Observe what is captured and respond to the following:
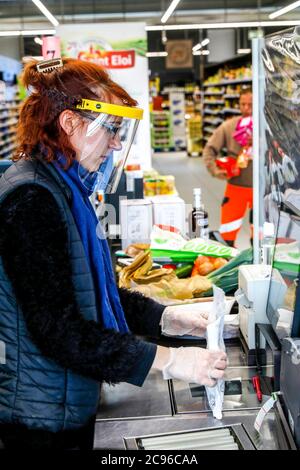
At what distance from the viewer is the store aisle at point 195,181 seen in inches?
375

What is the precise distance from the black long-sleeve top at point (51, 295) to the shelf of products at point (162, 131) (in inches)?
868

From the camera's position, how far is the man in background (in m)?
6.48

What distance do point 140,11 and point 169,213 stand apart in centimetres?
1476

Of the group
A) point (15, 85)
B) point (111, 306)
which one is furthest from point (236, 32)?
point (111, 306)

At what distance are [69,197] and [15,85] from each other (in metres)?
16.0

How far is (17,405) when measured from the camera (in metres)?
1.49

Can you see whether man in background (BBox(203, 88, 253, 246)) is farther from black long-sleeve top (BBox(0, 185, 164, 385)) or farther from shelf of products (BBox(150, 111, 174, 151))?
shelf of products (BBox(150, 111, 174, 151))

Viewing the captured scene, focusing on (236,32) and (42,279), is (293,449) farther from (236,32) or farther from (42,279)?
(236,32)

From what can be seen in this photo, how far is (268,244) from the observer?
7.86 feet

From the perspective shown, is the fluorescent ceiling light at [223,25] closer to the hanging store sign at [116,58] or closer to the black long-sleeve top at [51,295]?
the hanging store sign at [116,58]

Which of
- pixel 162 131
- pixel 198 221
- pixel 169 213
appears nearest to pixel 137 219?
pixel 169 213

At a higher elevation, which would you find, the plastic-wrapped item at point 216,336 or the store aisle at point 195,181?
the plastic-wrapped item at point 216,336

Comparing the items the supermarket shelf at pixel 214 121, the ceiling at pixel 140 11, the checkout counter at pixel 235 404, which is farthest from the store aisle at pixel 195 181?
the checkout counter at pixel 235 404

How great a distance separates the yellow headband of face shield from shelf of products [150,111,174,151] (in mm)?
21810
